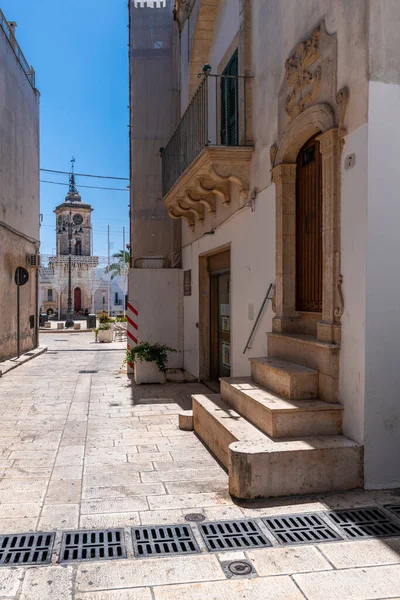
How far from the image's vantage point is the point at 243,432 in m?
5.05

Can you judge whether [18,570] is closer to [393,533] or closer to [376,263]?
[393,533]

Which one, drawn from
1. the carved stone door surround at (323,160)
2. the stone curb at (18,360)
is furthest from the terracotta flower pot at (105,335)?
the carved stone door surround at (323,160)

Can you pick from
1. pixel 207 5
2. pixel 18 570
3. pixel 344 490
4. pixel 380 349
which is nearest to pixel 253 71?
pixel 207 5

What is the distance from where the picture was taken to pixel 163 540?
3729mm

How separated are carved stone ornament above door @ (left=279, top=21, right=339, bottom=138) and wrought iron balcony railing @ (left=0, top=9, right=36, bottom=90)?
11185 mm

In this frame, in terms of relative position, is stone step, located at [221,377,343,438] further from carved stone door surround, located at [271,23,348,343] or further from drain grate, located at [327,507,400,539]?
drain grate, located at [327,507,400,539]

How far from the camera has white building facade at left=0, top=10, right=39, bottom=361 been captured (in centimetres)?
1422

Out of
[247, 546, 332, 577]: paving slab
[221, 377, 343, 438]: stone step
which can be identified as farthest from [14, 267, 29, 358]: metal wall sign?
[247, 546, 332, 577]: paving slab

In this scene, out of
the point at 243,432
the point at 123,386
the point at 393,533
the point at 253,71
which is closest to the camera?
the point at 393,533

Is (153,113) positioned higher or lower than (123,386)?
higher

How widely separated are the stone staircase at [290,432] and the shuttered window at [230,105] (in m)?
4.05

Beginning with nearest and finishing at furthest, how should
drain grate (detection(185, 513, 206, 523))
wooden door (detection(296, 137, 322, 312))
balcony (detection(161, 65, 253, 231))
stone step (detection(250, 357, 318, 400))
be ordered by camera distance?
1. drain grate (detection(185, 513, 206, 523))
2. stone step (detection(250, 357, 318, 400))
3. wooden door (detection(296, 137, 322, 312))
4. balcony (detection(161, 65, 253, 231))

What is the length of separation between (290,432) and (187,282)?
745 cm

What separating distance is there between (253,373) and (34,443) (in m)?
2.73
